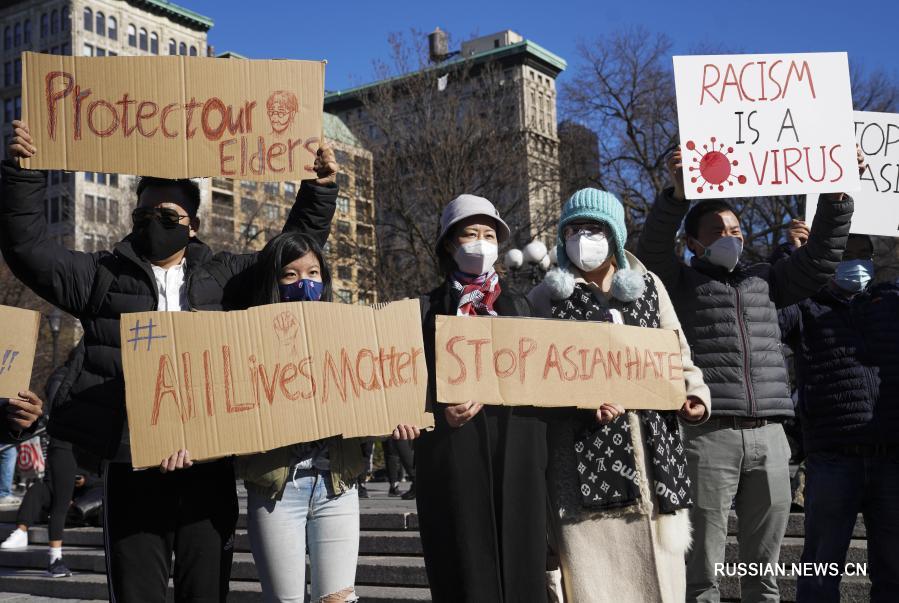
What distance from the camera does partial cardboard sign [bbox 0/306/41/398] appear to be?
335 centimetres

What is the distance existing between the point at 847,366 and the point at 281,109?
292 cm

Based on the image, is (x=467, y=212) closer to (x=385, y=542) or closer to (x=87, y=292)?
(x=87, y=292)

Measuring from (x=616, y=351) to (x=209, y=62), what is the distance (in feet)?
6.40

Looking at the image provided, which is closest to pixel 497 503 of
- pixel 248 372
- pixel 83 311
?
pixel 248 372

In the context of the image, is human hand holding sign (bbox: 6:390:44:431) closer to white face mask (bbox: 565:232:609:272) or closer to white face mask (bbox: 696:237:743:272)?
white face mask (bbox: 565:232:609:272)

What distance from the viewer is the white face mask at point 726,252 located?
432 cm

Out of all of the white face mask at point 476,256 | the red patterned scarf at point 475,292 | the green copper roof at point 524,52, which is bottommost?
the red patterned scarf at point 475,292

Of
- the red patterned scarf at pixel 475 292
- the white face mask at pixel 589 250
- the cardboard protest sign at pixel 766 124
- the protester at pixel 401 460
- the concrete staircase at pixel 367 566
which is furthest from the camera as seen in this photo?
the protester at pixel 401 460

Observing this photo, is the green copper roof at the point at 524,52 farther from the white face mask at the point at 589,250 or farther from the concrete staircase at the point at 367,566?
the white face mask at the point at 589,250

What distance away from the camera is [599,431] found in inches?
139

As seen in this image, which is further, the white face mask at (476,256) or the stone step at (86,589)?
the stone step at (86,589)

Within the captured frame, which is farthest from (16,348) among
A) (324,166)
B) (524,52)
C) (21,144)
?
(524,52)

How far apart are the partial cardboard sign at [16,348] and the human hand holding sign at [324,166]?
1.17 m

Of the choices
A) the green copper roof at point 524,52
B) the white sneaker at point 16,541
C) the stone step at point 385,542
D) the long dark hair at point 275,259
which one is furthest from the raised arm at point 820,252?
the green copper roof at point 524,52
